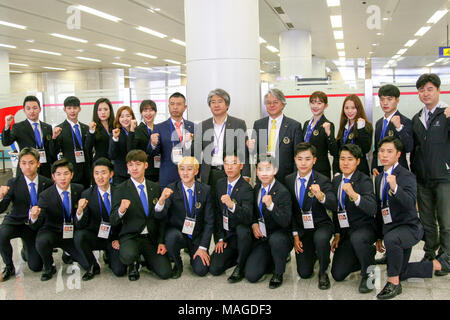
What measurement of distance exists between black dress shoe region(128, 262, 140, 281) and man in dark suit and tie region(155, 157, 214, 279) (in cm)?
33

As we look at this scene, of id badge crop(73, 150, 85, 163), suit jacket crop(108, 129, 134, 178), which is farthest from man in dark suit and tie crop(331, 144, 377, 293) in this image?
id badge crop(73, 150, 85, 163)

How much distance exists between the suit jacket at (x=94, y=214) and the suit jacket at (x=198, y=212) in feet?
1.75

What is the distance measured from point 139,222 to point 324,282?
1744mm

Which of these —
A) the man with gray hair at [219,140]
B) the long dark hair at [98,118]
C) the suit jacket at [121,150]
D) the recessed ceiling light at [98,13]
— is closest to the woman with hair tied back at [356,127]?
the man with gray hair at [219,140]

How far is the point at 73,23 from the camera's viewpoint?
36.8 ft

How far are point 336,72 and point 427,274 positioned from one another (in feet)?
82.5

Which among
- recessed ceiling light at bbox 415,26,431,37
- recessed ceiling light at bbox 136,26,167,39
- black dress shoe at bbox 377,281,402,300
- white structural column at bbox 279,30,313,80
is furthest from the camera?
recessed ceiling light at bbox 415,26,431,37

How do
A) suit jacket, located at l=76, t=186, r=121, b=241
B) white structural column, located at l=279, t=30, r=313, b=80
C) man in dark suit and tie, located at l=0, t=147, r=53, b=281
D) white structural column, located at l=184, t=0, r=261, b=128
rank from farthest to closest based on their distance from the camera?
1. white structural column, located at l=279, t=30, r=313, b=80
2. white structural column, located at l=184, t=0, r=261, b=128
3. man in dark suit and tie, located at l=0, t=147, r=53, b=281
4. suit jacket, located at l=76, t=186, r=121, b=241

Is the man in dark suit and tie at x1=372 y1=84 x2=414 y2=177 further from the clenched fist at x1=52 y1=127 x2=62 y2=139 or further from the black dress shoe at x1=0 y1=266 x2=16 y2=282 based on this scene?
the black dress shoe at x1=0 y1=266 x2=16 y2=282

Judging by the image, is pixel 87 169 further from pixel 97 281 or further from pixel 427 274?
pixel 427 274

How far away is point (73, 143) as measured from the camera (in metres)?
4.65

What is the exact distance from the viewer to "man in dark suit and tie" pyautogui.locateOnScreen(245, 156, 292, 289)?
3.55m

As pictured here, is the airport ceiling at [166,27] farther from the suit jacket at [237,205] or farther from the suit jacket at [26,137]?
the suit jacket at [26,137]

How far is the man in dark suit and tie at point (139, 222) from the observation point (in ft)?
12.3
